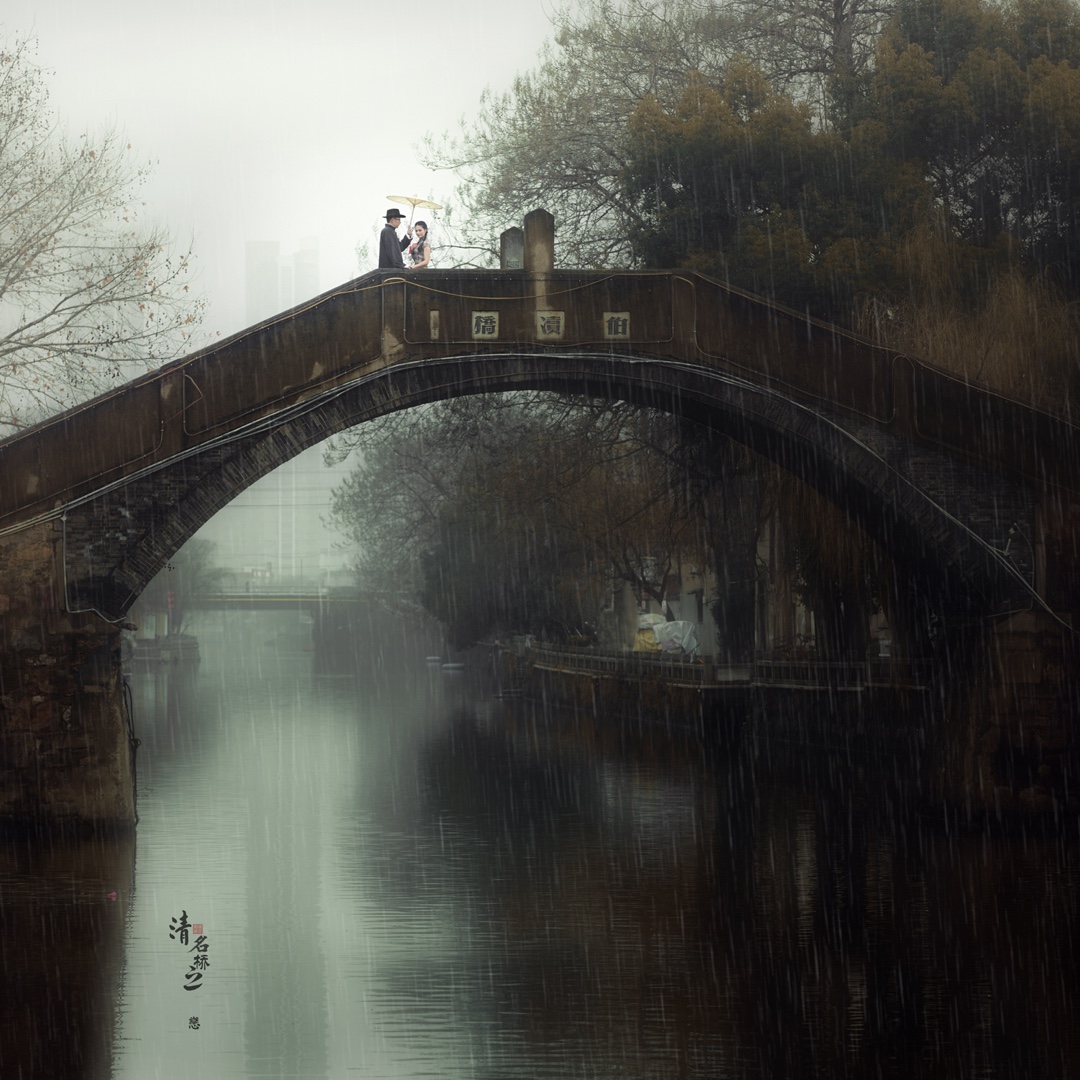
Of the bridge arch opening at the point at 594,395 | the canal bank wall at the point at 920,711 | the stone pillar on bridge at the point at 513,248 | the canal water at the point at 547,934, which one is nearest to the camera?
the canal water at the point at 547,934

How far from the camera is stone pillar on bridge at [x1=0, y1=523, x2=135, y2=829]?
16.2 meters

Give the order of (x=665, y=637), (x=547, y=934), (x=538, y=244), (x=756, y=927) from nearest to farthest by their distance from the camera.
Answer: (x=547, y=934) < (x=756, y=927) < (x=538, y=244) < (x=665, y=637)

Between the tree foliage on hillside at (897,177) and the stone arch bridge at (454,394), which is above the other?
the tree foliage on hillside at (897,177)

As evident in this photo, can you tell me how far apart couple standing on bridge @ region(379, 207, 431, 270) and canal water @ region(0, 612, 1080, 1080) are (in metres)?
6.04

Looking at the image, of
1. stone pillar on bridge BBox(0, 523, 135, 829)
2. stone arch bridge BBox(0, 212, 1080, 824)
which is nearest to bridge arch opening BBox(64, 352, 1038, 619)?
stone arch bridge BBox(0, 212, 1080, 824)

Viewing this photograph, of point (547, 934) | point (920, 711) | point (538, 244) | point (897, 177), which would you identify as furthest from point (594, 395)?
point (547, 934)

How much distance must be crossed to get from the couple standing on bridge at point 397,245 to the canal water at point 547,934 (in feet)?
19.8

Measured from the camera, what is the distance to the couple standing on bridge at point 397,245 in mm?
18359

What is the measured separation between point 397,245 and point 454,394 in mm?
1769

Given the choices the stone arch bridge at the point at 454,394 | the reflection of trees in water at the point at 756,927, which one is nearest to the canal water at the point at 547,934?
the reflection of trees in water at the point at 756,927

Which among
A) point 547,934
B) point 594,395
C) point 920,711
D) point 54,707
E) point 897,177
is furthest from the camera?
point 897,177

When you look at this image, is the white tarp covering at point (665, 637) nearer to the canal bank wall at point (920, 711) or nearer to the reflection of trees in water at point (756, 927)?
the canal bank wall at point (920, 711)

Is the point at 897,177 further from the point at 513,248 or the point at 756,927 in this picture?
the point at 756,927

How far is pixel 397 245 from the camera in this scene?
60.5 feet
